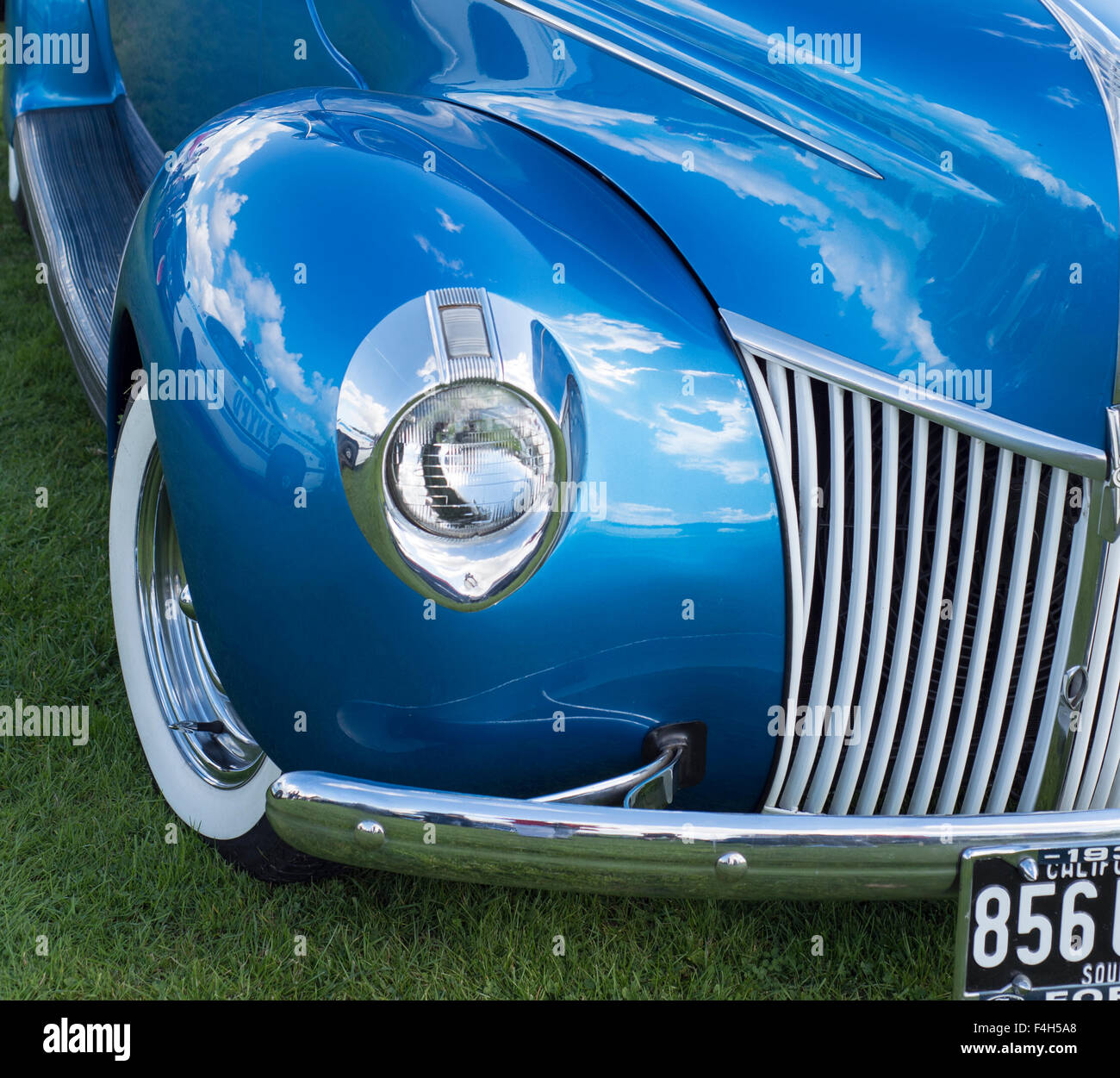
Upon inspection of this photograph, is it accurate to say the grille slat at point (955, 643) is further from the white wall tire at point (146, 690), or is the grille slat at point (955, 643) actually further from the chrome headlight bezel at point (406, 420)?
the white wall tire at point (146, 690)

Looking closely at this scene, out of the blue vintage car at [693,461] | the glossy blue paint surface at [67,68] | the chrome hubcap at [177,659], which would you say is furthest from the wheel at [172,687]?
the glossy blue paint surface at [67,68]

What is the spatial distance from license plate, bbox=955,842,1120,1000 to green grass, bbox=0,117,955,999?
359mm

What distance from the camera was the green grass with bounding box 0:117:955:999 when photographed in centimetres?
178

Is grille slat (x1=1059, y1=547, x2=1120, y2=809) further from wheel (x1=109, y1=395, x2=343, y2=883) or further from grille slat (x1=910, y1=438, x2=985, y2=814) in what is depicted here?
wheel (x1=109, y1=395, x2=343, y2=883)

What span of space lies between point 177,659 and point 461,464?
3.28 feet

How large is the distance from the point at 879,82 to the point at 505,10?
1.96 ft

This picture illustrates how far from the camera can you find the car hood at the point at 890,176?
5.05 ft

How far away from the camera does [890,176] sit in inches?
62.7

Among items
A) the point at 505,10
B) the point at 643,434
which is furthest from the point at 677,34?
the point at 643,434

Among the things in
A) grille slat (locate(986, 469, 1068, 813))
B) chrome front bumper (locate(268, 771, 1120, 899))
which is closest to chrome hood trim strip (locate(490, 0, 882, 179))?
grille slat (locate(986, 469, 1068, 813))

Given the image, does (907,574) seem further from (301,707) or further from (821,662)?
(301,707)

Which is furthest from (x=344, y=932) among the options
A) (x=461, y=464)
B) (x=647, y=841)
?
(x=461, y=464)

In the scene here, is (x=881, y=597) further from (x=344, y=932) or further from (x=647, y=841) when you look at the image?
(x=344, y=932)
